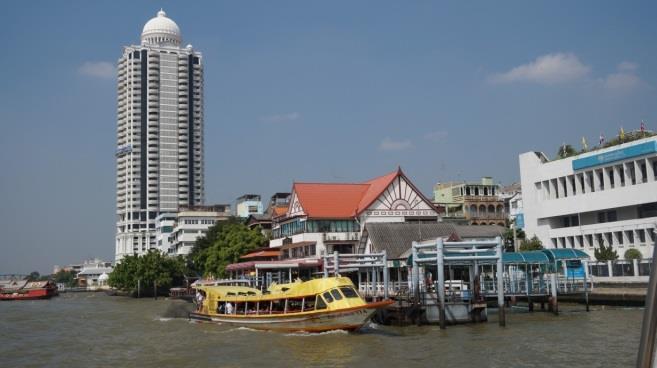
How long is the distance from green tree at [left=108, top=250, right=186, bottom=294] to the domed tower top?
9198 centimetres

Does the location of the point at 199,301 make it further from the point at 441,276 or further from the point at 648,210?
the point at 648,210

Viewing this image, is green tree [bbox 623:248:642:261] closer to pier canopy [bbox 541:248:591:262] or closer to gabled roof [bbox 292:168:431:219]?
pier canopy [bbox 541:248:591:262]

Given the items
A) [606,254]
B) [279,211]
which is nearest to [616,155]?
[606,254]

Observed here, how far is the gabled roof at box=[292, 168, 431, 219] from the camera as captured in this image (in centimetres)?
6562

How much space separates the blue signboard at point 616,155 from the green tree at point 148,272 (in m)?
64.7

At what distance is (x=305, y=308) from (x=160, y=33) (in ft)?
529

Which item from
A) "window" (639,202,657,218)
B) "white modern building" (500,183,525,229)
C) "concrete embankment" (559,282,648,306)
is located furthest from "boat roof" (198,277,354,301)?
"white modern building" (500,183,525,229)

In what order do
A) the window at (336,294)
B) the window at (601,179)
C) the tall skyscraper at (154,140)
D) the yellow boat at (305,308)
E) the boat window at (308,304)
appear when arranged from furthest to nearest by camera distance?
the tall skyscraper at (154,140) < the window at (601,179) < the boat window at (308,304) < the window at (336,294) < the yellow boat at (305,308)

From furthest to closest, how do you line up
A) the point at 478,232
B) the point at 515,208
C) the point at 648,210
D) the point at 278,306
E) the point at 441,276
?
the point at 515,208, the point at 478,232, the point at 648,210, the point at 278,306, the point at 441,276

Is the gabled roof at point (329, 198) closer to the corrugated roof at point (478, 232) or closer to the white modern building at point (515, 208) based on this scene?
the corrugated roof at point (478, 232)

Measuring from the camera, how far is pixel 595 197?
59.6 meters

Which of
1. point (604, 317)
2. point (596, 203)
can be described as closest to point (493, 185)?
point (596, 203)

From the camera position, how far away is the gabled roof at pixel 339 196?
215 ft

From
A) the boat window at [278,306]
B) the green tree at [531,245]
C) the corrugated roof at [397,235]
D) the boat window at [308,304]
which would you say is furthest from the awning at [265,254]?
the boat window at [308,304]
